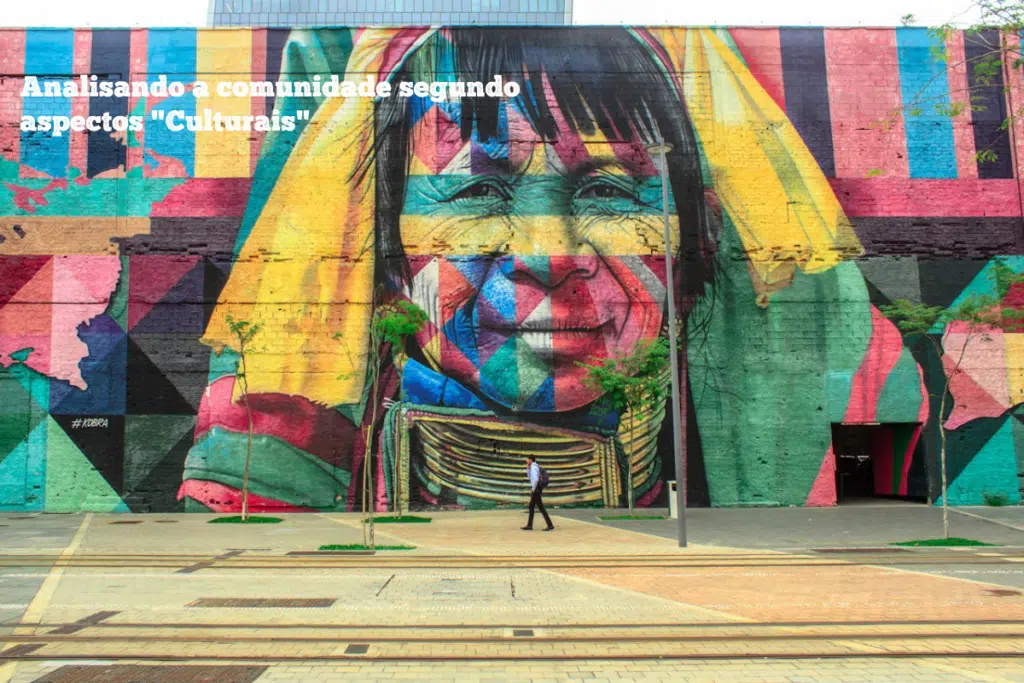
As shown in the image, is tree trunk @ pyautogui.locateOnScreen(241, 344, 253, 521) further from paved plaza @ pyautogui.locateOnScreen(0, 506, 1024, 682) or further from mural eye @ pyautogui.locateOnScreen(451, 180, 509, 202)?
mural eye @ pyautogui.locateOnScreen(451, 180, 509, 202)

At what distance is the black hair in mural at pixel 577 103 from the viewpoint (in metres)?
24.2

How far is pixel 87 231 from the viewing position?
23.6 metres

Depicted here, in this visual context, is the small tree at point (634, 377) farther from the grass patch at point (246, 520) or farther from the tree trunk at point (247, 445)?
the tree trunk at point (247, 445)

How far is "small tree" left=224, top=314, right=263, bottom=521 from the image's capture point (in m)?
21.4

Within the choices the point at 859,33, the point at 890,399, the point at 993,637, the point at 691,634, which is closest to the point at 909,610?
the point at 993,637

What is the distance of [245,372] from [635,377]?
430 inches

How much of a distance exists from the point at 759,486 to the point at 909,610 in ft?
49.2

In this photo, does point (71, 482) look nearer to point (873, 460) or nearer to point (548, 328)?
point (548, 328)

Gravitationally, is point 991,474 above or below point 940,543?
above

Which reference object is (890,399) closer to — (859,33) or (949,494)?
(949,494)

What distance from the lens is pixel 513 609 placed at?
8680 mm

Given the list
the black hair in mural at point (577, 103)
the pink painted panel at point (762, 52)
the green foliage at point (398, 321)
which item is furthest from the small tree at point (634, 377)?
the pink painted panel at point (762, 52)

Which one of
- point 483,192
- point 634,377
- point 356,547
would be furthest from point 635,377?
point 356,547

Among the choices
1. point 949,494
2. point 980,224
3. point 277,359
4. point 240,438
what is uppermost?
point 980,224
